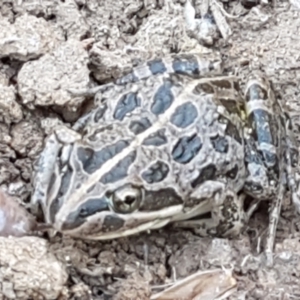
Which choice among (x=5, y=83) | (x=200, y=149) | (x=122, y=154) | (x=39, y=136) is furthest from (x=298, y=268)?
(x=5, y=83)

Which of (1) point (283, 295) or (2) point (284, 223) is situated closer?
(1) point (283, 295)

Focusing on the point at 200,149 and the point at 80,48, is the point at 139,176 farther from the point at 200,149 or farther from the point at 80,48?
the point at 80,48

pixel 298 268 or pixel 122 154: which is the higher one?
pixel 122 154

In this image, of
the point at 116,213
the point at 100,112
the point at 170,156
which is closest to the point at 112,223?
the point at 116,213

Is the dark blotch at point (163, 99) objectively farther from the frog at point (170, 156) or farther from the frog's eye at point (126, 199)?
the frog's eye at point (126, 199)

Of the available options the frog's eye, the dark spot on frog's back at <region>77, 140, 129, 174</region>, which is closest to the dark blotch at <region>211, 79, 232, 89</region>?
the dark spot on frog's back at <region>77, 140, 129, 174</region>

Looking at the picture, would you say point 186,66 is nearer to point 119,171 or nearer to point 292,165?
point 292,165

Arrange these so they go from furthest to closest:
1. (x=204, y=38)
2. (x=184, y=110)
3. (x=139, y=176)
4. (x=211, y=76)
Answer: (x=204, y=38) → (x=211, y=76) → (x=184, y=110) → (x=139, y=176)
